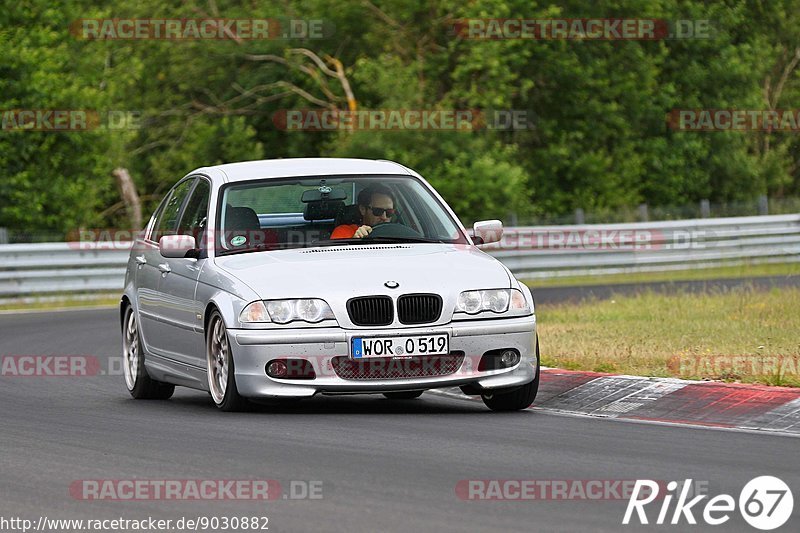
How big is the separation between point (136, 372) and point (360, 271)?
9.18 feet

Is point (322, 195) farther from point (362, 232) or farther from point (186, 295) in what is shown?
point (186, 295)

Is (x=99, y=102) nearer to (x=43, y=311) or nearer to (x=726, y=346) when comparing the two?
(x=43, y=311)

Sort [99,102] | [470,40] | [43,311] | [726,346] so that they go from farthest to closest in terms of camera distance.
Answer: [470,40] < [99,102] < [43,311] < [726,346]

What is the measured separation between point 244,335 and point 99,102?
1005 inches

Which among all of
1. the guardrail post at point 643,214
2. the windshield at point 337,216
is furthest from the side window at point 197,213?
the guardrail post at point 643,214

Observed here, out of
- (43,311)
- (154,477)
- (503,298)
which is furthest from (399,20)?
(154,477)

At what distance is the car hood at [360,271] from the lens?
10.5 m

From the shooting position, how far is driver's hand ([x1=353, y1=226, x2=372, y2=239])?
456 inches

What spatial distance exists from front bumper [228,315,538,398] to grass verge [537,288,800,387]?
1637mm

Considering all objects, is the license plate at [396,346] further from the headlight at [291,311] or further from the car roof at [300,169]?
the car roof at [300,169]

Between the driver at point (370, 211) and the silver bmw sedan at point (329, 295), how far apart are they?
0.03 ft

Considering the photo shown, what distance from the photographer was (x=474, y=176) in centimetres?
3603

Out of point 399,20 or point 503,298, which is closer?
point 503,298

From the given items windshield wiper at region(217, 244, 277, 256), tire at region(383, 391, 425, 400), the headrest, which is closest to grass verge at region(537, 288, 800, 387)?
tire at region(383, 391, 425, 400)
